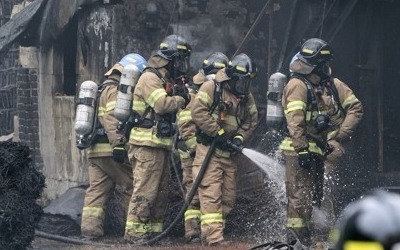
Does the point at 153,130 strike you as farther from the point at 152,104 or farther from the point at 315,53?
the point at 315,53

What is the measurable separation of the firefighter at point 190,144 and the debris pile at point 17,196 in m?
1.91

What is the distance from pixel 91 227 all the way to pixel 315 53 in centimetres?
303

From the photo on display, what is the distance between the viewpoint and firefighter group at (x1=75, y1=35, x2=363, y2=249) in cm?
835

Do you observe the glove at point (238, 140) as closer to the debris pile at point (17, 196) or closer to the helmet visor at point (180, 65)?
the helmet visor at point (180, 65)

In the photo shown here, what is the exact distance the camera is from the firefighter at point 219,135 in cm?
855

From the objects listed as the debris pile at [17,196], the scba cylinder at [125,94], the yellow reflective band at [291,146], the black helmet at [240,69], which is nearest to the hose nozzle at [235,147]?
the yellow reflective band at [291,146]

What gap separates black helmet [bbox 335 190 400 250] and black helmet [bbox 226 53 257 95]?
23.6 feet

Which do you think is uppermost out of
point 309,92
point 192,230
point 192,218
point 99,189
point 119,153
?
point 309,92

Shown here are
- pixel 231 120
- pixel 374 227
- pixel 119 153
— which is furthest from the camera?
pixel 119 153

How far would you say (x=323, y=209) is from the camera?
30.5 feet

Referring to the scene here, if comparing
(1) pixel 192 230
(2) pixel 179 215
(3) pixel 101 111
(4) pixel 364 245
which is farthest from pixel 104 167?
(4) pixel 364 245

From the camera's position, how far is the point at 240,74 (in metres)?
8.65

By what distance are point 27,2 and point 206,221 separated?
6253 millimetres

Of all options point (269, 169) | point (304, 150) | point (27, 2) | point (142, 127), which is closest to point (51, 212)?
point (142, 127)
